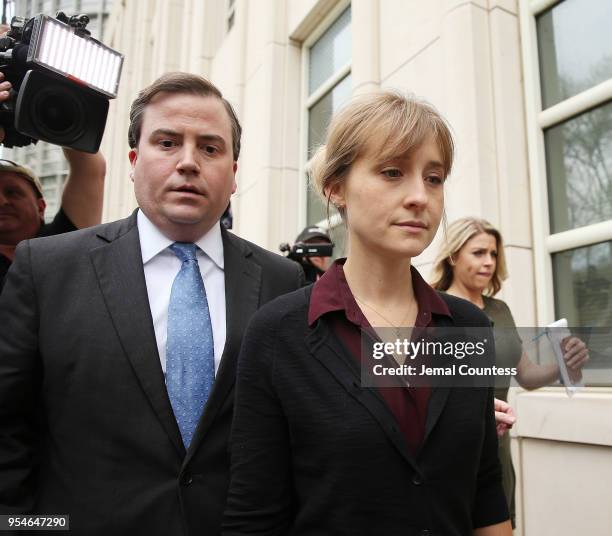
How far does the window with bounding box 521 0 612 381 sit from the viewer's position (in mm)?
3324

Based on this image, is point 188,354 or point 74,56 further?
point 74,56

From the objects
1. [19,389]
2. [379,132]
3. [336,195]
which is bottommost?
[19,389]

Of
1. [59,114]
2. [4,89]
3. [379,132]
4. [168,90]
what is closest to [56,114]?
[59,114]

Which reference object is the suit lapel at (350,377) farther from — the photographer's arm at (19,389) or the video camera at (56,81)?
the video camera at (56,81)

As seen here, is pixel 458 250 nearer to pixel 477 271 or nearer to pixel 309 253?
pixel 477 271

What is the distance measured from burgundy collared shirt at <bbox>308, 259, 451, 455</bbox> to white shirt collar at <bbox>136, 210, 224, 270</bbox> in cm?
46

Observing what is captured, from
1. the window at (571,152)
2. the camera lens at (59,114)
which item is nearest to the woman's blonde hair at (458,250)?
the window at (571,152)

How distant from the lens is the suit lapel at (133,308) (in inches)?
57.1

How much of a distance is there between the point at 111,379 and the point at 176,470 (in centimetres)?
29

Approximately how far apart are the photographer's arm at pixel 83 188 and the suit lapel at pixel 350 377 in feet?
4.23

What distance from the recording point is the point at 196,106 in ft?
5.55

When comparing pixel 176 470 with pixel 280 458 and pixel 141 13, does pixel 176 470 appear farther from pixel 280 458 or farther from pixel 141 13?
pixel 141 13

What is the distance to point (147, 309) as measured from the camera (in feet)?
5.05

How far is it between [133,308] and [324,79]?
19.2 feet
